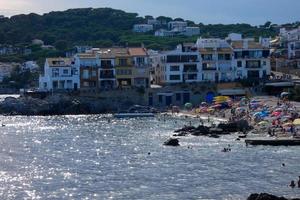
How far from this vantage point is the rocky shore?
98812mm

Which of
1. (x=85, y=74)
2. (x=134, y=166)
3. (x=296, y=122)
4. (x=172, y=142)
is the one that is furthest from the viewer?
(x=85, y=74)

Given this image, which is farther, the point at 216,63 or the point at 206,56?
the point at 216,63

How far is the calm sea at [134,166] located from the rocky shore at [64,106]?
73.1 feet

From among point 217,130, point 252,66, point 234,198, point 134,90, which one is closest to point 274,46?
point 252,66

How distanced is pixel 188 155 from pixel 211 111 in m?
35.0

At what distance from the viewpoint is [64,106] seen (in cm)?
9875

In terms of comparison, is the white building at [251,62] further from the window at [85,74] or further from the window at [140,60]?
the window at [85,74]

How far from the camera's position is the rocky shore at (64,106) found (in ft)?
324

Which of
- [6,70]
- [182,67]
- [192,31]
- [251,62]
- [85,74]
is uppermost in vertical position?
[192,31]

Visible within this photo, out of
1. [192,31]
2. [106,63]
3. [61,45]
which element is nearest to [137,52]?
[106,63]

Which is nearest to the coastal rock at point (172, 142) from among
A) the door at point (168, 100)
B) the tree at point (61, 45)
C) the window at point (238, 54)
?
the door at point (168, 100)

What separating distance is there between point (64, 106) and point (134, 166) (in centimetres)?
4953

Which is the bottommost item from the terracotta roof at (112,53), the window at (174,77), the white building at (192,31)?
the window at (174,77)

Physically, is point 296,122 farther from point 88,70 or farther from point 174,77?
point 88,70
